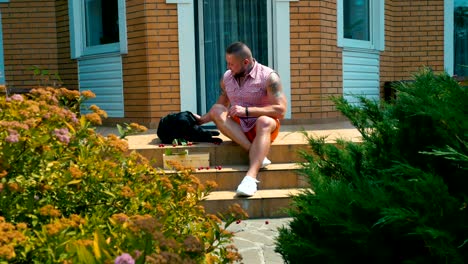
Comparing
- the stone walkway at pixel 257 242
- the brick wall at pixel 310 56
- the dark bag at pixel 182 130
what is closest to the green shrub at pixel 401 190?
the stone walkway at pixel 257 242

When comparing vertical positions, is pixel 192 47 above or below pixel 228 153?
above

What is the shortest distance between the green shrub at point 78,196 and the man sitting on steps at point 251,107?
12.1 feet

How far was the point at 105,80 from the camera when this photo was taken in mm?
9977

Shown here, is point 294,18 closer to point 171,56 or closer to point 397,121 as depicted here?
point 171,56

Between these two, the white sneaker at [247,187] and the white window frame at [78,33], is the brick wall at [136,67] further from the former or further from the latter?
the white sneaker at [247,187]

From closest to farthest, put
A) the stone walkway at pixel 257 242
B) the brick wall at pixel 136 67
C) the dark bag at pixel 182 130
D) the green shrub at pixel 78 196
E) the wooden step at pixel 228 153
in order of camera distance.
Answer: the green shrub at pixel 78 196
the stone walkway at pixel 257 242
the wooden step at pixel 228 153
the dark bag at pixel 182 130
the brick wall at pixel 136 67

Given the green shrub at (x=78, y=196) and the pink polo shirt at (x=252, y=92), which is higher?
the pink polo shirt at (x=252, y=92)

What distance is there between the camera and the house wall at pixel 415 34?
Answer: 427 inches

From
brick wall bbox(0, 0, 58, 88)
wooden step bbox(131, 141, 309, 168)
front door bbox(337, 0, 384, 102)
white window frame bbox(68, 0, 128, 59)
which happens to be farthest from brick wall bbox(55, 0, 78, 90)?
front door bbox(337, 0, 384, 102)

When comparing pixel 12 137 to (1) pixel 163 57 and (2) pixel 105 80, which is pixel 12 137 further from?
(2) pixel 105 80

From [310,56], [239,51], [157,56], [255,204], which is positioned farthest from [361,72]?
[255,204]

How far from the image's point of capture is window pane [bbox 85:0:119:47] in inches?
390

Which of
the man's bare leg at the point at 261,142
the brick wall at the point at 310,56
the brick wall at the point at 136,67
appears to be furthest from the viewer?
the brick wall at the point at 310,56

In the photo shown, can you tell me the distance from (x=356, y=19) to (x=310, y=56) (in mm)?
1610
